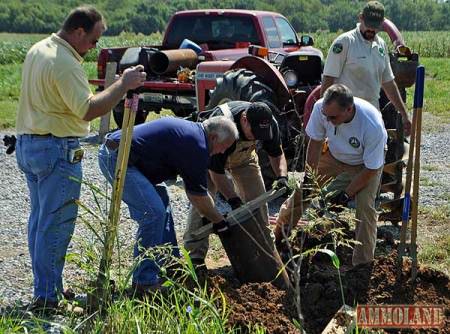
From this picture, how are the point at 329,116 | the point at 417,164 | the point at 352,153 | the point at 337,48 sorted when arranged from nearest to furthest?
1. the point at 417,164
2. the point at 329,116
3. the point at 352,153
4. the point at 337,48

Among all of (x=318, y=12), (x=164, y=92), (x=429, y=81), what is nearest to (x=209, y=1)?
(x=318, y=12)

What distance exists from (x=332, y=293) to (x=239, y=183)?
4.85 ft

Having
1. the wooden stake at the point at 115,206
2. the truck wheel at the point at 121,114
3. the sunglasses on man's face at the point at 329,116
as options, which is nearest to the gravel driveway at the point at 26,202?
the wooden stake at the point at 115,206

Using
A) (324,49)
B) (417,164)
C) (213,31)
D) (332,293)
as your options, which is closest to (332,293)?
(332,293)

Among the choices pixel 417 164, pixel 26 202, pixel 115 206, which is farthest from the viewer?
pixel 26 202

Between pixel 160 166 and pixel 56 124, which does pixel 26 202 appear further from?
pixel 56 124

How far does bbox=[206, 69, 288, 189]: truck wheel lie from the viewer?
7742 millimetres

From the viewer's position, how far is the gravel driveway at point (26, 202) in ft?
19.2

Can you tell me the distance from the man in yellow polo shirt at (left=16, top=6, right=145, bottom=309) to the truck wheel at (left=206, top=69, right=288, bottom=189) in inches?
119

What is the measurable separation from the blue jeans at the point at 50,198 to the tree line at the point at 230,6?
7214cm

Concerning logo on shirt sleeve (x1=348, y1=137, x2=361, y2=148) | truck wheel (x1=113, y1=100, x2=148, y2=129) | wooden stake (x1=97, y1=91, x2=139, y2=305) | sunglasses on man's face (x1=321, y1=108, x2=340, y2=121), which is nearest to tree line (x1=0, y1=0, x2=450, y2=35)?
truck wheel (x1=113, y1=100, x2=148, y2=129)

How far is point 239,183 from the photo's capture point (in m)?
6.27

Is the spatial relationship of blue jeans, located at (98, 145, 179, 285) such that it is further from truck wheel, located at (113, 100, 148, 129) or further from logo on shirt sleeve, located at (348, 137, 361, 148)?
truck wheel, located at (113, 100, 148, 129)

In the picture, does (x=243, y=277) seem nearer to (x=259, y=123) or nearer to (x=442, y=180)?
(x=259, y=123)
